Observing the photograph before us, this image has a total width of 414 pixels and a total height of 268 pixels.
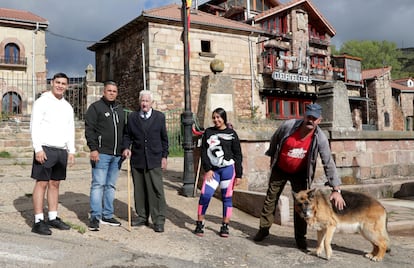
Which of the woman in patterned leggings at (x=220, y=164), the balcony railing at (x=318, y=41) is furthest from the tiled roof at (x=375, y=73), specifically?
the woman in patterned leggings at (x=220, y=164)

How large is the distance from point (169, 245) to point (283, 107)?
980 inches

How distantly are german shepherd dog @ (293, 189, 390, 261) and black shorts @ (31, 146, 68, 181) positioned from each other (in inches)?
112

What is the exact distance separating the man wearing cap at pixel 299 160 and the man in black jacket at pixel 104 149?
78.7 inches

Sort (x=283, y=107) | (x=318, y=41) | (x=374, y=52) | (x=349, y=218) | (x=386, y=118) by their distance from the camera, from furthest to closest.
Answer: (x=374, y=52), (x=386, y=118), (x=318, y=41), (x=283, y=107), (x=349, y=218)

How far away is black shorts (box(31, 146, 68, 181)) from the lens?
4.61m

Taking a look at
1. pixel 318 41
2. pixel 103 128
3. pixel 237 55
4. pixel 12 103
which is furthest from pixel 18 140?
pixel 318 41

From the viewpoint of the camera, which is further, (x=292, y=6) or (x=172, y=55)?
(x=292, y=6)

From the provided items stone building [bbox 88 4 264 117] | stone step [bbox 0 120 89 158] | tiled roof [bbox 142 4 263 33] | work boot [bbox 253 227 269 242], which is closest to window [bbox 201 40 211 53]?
stone building [bbox 88 4 264 117]

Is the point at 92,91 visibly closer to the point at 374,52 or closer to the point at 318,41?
the point at 318,41

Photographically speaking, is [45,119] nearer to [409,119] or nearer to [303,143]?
[303,143]

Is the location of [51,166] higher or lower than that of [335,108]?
lower

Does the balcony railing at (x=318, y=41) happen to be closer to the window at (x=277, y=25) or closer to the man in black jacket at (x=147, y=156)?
the window at (x=277, y=25)

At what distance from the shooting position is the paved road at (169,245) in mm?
3881

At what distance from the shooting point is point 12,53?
23625 mm
